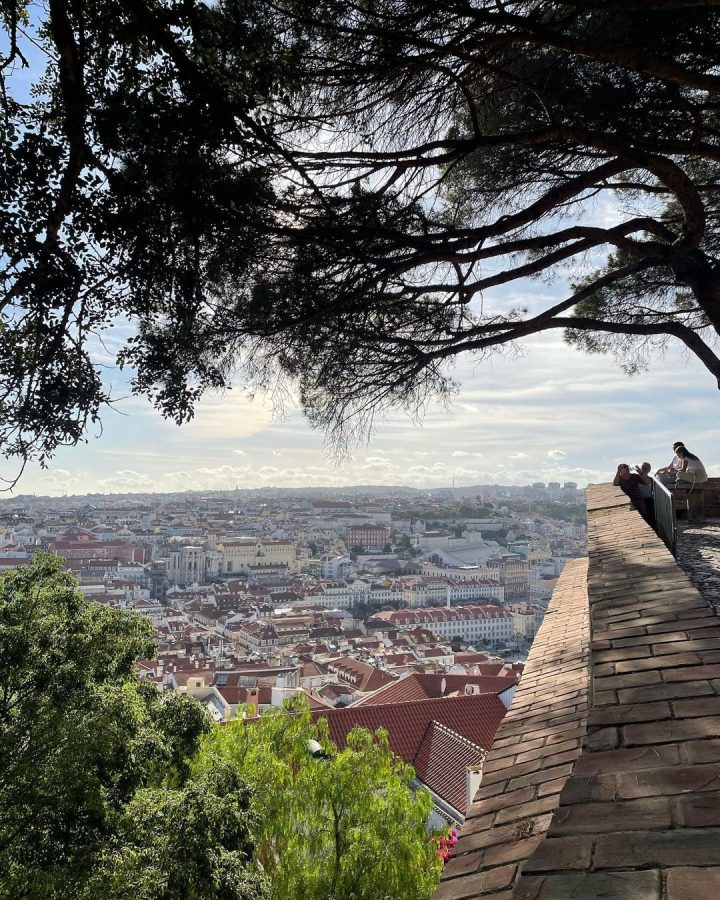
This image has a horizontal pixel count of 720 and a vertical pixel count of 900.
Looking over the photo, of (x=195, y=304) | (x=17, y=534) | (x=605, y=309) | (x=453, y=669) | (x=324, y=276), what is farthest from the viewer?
(x=17, y=534)

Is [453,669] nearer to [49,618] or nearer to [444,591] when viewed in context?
[49,618]

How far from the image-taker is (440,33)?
341cm

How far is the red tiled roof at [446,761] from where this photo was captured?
550 inches

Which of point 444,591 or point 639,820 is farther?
point 444,591

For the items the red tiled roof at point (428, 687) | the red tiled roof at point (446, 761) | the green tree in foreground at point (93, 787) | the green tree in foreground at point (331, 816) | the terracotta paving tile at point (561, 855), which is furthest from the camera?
the red tiled roof at point (428, 687)

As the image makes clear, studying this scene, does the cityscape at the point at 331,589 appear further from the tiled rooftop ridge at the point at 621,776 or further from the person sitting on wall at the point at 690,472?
the tiled rooftop ridge at the point at 621,776

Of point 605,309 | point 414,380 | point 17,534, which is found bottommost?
point 17,534

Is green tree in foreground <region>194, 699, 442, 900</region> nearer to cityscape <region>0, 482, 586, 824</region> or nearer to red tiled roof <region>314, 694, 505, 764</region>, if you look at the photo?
cityscape <region>0, 482, 586, 824</region>

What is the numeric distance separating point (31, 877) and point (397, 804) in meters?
3.17

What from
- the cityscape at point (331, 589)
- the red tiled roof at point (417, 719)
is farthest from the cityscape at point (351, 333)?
the red tiled roof at point (417, 719)

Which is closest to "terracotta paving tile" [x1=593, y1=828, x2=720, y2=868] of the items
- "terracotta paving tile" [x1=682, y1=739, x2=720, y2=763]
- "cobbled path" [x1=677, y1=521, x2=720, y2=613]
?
"terracotta paving tile" [x1=682, y1=739, x2=720, y2=763]

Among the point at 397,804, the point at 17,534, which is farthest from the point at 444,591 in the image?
the point at 397,804

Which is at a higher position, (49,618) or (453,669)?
(49,618)

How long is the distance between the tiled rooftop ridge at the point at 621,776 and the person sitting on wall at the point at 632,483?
4038mm
